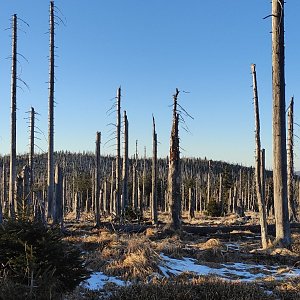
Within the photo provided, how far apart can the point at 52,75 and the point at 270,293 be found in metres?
16.4

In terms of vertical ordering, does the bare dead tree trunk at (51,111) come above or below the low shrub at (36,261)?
above

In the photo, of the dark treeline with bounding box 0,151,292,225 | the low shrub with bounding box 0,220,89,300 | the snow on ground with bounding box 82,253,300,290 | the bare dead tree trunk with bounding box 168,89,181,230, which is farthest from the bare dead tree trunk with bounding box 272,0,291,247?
the bare dead tree trunk with bounding box 168,89,181,230

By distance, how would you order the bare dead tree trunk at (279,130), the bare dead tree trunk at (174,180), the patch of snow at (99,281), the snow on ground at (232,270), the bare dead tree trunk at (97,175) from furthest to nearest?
the bare dead tree trunk at (97,175) → the bare dead tree trunk at (174,180) → the bare dead tree trunk at (279,130) → the snow on ground at (232,270) → the patch of snow at (99,281)

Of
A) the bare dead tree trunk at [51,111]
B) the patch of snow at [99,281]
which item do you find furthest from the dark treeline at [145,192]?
the patch of snow at [99,281]

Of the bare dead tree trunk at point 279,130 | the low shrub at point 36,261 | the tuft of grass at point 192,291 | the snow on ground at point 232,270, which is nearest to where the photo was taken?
the low shrub at point 36,261

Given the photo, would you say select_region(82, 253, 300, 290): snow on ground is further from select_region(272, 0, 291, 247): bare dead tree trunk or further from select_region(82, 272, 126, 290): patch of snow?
select_region(272, 0, 291, 247): bare dead tree trunk

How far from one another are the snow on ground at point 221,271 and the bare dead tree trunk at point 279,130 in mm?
1707

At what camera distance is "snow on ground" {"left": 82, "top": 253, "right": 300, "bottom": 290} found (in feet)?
28.6

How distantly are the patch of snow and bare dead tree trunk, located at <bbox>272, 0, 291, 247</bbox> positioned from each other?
225 inches

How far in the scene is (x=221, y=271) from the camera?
10.1m

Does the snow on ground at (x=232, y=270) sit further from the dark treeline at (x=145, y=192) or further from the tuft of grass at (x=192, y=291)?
the dark treeline at (x=145, y=192)

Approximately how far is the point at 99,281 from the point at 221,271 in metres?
3.16

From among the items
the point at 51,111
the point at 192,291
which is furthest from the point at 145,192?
the point at 192,291

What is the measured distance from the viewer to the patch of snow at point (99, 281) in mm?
8027
